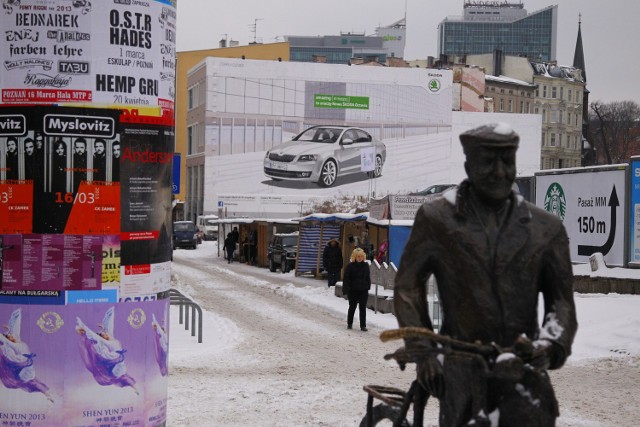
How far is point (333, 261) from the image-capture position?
106 feet

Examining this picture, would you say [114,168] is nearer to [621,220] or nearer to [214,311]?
[214,311]

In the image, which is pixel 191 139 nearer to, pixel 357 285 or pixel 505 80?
pixel 505 80

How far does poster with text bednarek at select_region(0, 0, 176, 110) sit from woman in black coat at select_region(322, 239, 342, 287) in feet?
77.3

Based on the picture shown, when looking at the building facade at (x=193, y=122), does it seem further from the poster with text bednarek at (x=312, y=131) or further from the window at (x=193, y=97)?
the poster with text bednarek at (x=312, y=131)

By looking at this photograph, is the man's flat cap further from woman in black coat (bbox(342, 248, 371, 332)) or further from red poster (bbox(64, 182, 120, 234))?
woman in black coat (bbox(342, 248, 371, 332))

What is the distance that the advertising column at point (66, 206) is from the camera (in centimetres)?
863

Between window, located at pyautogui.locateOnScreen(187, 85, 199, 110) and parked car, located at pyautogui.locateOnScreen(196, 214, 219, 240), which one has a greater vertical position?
→ window, located at pyautogui.locateOnScreen(187, 85, 199, 110)

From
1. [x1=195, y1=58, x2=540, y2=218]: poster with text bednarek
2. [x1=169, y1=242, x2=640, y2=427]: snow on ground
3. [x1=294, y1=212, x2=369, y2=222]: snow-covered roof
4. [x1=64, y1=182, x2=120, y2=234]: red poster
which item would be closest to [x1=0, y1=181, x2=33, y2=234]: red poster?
[x1=64, y1=182, x2=120, y2=234]: red poster

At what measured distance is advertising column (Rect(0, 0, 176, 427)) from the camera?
863cm

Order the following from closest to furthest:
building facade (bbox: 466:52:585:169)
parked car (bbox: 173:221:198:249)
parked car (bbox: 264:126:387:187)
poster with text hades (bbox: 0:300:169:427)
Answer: poster with text hades (bbox: 0:300:169:427)
parked car (bbox: 173:221:198:249)
parked car (bbox: 264:126:387:187)
building facade (bbox: 466:52:585:169)

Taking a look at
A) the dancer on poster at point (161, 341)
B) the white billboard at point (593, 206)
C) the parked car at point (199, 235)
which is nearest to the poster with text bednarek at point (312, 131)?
the parked car at point (199, 235)

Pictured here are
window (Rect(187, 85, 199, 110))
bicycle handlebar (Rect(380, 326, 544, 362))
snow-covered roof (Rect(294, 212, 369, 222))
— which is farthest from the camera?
window (Rect(187, 85, 199, 110))

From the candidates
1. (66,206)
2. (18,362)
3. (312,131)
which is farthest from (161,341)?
(312,131)

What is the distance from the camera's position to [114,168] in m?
8.87
